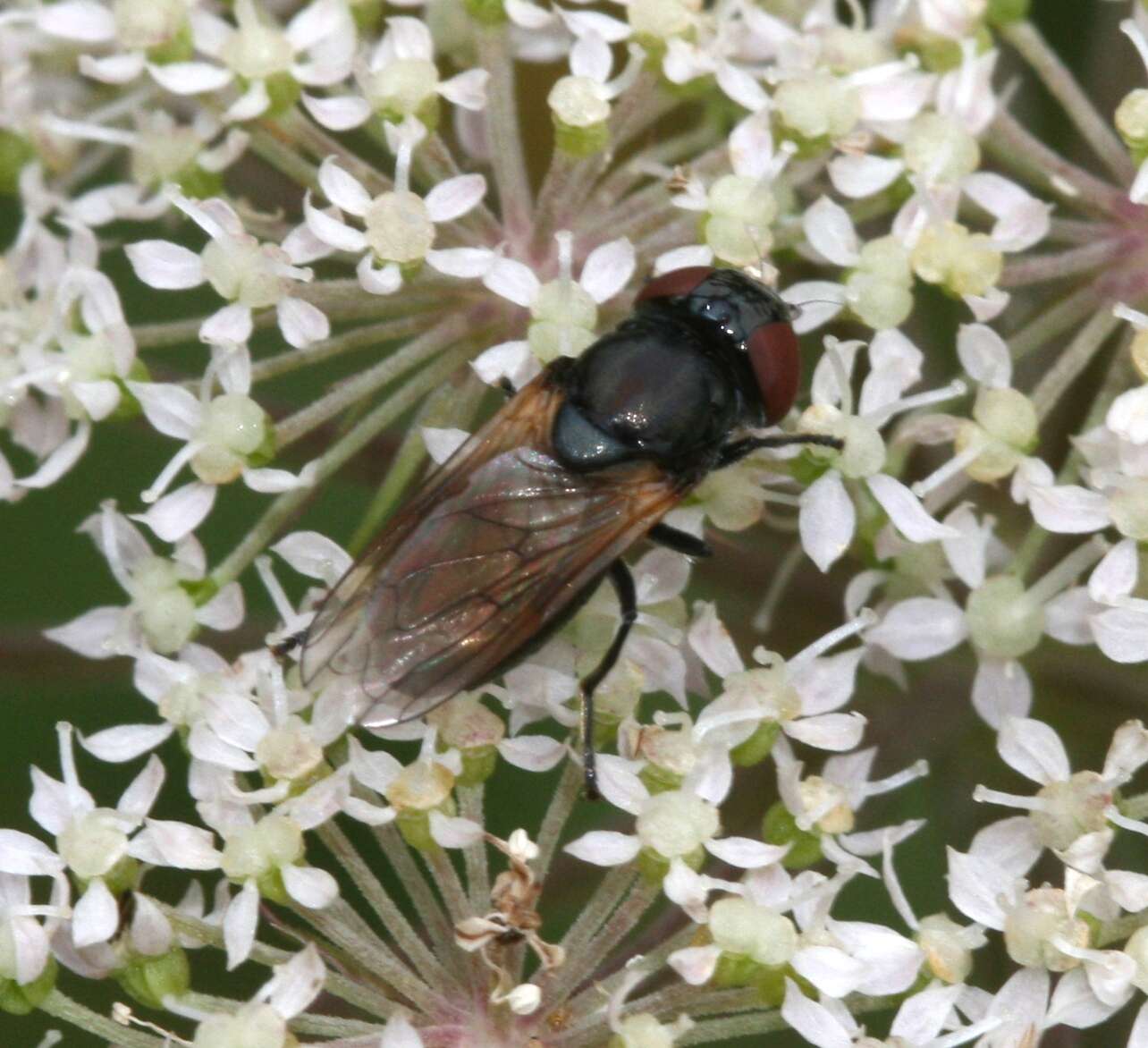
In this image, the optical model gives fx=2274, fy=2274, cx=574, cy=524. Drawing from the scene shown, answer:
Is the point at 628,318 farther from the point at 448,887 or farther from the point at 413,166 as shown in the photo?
the point at 448,887

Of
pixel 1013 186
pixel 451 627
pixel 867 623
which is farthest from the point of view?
pixel 1013 186

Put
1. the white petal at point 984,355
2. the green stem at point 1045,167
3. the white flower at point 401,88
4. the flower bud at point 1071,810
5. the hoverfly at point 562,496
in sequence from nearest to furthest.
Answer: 1. the hoverfly at point 562,496
2. the flower bud at point 1071,810
3. the white petal at point 984,355
4. the white flower at point 401,88
5. the green stem at point 1045,167

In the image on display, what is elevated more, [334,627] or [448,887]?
[334,627]

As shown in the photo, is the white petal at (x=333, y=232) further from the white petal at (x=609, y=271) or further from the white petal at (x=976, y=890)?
the white petal at (x=976, y=890)

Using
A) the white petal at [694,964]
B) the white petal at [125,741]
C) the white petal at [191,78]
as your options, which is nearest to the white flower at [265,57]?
the white petal at [191,78]

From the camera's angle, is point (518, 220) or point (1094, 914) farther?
point (518, 220)

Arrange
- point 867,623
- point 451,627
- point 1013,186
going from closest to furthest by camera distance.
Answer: point 451,627
point 867,623
point 1013,186

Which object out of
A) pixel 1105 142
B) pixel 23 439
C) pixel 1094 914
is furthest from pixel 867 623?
pixel 23 439

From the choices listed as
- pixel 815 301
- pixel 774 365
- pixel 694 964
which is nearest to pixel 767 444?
pixel 774 365
